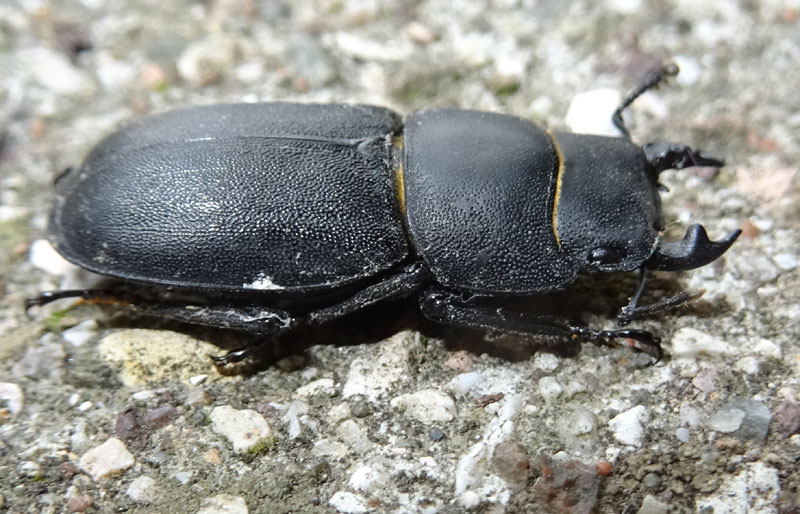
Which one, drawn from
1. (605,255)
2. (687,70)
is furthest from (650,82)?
(605,255)

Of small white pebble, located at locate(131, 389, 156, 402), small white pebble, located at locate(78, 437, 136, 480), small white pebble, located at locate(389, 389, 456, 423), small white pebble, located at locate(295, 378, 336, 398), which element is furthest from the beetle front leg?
small white pebble, located at locate(78, 437, 136, 480)

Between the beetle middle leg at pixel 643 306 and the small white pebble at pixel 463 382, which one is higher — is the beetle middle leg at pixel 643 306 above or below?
above

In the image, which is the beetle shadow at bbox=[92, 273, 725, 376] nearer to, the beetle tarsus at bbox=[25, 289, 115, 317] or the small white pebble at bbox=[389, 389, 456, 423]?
the beetle tarsus at bbox=[25, 289, 115, 317]

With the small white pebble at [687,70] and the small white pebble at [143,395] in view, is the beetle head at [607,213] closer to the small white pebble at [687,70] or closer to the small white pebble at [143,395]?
the small white pebble at [687,70]

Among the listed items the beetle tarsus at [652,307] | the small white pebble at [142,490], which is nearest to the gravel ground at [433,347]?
the small white pebble at [142,490]

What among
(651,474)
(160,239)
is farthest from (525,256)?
(160,239)
